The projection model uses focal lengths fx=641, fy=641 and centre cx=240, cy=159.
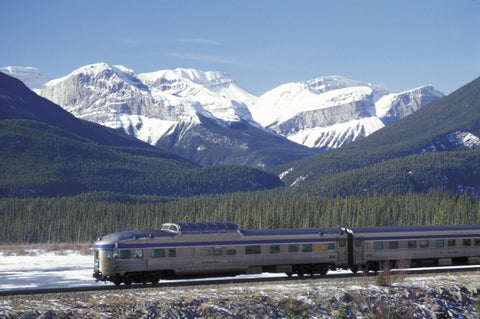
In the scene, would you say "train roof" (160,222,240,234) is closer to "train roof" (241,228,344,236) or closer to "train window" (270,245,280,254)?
"train roof" (241,228,344,236)

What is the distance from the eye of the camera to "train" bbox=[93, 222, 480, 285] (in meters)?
39.9

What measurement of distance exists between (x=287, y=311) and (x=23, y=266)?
162 feet

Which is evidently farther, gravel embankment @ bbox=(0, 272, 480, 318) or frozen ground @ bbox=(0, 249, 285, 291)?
frozen ground @ bbox=(0, 249, 285, 291)

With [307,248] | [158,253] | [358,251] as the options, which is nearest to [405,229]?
[358,251]

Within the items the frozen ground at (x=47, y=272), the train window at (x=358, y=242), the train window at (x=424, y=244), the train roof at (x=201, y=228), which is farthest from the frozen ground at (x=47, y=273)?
the train window at (x=424, y=244)

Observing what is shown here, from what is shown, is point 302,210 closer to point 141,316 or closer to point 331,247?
point 331,247

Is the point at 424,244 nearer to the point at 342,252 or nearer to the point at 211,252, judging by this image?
the point at 342,252

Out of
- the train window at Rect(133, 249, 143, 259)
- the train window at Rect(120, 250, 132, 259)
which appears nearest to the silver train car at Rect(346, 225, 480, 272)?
the train window at Rect(133, 249, 143, 259)

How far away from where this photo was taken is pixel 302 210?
140875 mm

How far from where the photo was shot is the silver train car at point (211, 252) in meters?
39.7

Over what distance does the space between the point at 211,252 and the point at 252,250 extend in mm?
2937

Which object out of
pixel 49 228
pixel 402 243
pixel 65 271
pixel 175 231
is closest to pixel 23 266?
pixel 65 271

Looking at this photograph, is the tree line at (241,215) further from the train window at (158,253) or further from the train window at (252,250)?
the train window at (158,253)

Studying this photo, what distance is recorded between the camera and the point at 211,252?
41.8m
